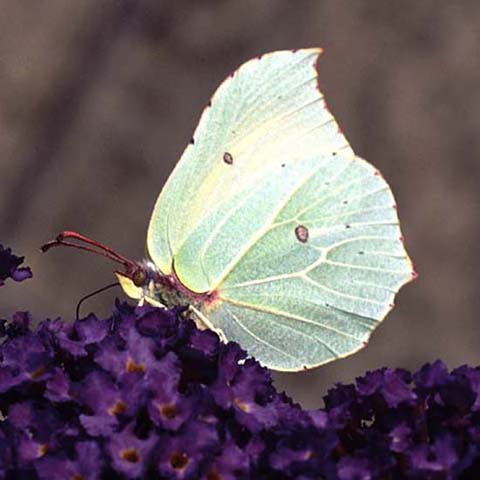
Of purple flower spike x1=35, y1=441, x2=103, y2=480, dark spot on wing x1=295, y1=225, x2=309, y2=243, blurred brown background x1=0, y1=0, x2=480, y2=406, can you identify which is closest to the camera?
purple flower spike x1=35, y1=441, x2=103, y2=480

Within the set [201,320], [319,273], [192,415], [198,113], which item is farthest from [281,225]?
[198,113]

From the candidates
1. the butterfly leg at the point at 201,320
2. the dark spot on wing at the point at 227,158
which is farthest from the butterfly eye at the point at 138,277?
the dark spot on wing at the point at 227,158

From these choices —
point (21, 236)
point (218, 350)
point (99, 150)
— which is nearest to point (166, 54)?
Result: point (99, 150)

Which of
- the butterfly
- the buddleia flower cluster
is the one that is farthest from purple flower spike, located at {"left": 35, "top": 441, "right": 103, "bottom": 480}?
the butterfly

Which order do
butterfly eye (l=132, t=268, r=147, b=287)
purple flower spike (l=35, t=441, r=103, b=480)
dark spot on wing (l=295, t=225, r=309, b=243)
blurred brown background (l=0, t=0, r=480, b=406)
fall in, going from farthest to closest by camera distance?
blurred brown background (l=0, t=0, r=480, b=406), dark spot on wing (l=295, t=225, r=309, b=243), butterfly eye (l=132, t=268, r=147, b=287), purple flower spike (l=35, t=441, r=103, b=480)

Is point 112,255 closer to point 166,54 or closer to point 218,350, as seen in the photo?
point 218,350

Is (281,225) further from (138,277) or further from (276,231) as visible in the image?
(138,277)

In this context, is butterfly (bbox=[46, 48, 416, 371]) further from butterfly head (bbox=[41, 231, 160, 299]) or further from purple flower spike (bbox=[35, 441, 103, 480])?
purple flower spike (bbox=[35, 441, 103, 480])
